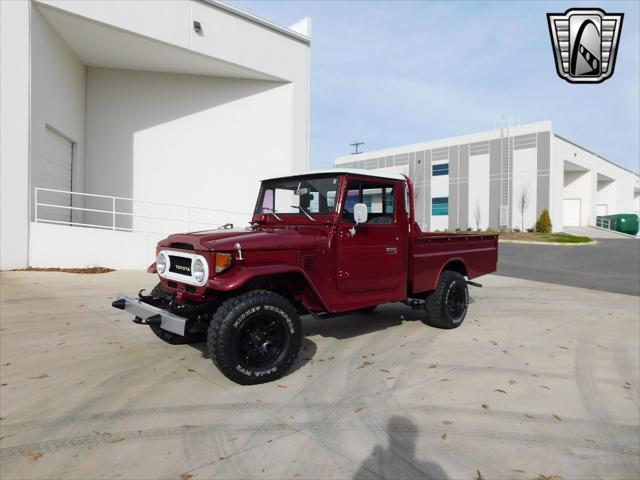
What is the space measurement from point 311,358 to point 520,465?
8.13 feet

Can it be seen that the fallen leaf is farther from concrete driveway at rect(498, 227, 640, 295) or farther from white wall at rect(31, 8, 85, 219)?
concrete driveway at rect(498, 227, 640, 295)

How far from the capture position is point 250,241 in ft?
13.1

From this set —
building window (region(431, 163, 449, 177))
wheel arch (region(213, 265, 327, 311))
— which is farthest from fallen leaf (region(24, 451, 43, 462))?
building window (region(431, 163, 449, 177))

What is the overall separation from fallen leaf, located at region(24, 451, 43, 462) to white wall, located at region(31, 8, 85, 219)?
32.2ft

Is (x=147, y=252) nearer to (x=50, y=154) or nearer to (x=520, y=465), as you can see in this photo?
(x=50, y=154)

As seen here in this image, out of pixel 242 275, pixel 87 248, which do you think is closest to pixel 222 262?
pixel 242 275

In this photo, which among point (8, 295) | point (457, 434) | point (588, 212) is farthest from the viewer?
point (588, 212)

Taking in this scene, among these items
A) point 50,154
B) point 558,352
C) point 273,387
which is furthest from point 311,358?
point 50,154

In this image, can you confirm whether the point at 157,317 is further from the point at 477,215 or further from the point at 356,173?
the point at 477,215

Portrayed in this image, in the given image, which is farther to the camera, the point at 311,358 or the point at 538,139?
the point at 538,139

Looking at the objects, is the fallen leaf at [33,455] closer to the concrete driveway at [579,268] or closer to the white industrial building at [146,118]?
the white industrial building at [146,118]

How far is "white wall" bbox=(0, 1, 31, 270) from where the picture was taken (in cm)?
998

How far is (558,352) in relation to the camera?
5.14 metres

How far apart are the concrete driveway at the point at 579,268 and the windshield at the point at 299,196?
351 inches
